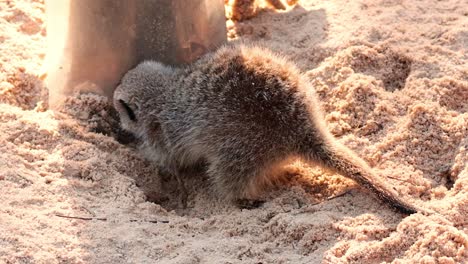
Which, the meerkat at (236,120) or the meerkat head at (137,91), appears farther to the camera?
the meerkat head at (137,91)

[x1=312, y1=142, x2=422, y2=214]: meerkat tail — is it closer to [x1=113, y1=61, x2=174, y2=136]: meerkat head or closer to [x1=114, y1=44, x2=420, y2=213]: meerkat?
[x1=114, y1=44, x2=420, y2=213]: meerkat

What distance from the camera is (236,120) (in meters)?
2.61

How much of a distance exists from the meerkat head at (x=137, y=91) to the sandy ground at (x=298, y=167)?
8cm

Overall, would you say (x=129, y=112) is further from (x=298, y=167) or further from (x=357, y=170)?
(x=357, y=170)

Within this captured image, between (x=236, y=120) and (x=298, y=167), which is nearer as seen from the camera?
(x=236, y=120)

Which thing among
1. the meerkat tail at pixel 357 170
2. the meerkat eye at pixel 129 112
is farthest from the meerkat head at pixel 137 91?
the meerkat tail at pixel 357 170

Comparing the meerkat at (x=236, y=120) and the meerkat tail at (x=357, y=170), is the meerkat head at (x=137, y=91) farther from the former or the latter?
the meerkat tail at (x=357, y=170)

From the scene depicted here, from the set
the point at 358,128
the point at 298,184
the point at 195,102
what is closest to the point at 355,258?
the point at 298,184

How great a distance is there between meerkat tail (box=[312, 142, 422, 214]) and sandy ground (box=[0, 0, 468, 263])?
0.05 meters

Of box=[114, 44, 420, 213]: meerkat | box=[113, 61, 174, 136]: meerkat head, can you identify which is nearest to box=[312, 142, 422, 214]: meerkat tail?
box=[114, 44, 420, 213]: meerkat

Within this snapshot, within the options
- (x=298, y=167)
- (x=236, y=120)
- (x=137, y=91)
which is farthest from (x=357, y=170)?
(x=137, y=91)

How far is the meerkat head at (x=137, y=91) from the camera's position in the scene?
113 inches

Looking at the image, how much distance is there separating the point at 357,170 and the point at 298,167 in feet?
1.17

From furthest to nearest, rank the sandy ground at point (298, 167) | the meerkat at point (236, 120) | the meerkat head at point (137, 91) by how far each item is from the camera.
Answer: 1. the meerkat head at point (137, 91)
2. the meerkat at point (236, 120)
3. the sandy ground at point (298, 167)
